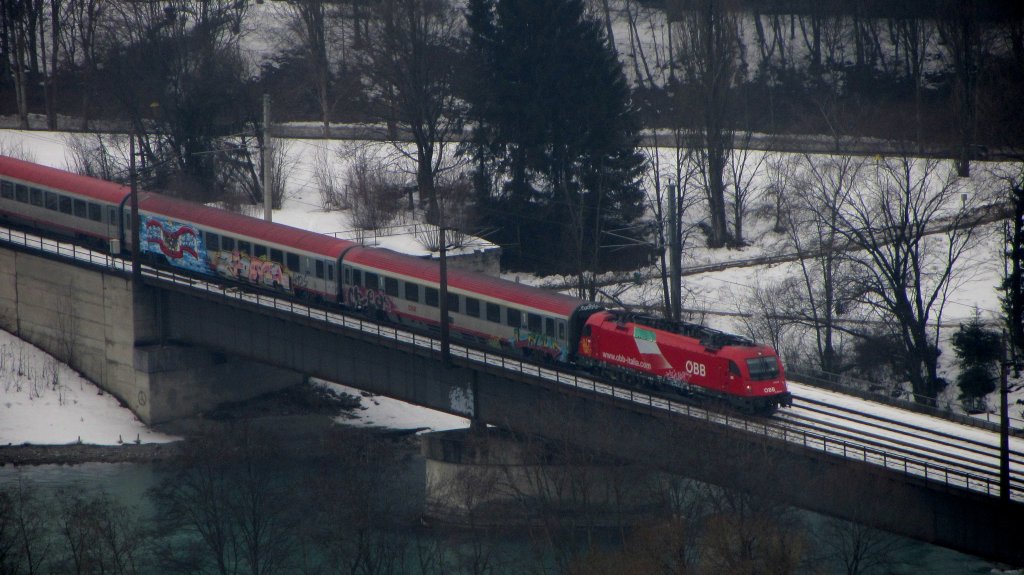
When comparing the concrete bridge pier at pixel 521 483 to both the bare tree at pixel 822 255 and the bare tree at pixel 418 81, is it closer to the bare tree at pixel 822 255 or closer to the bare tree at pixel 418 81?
the bare tree at pixel 822 255

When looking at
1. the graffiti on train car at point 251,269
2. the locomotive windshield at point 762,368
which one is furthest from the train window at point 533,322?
the graffiti on train car at point 251,269

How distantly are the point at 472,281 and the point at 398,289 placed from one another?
3.36m

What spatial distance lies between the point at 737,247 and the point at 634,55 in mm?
30769

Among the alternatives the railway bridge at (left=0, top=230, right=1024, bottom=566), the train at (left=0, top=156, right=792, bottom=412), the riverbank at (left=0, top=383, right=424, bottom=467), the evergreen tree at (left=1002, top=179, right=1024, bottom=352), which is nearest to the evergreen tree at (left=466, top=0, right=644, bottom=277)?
the riverbank at (left=0, top=383, right=424, bottom=467)

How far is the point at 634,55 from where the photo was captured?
9494 centimetres

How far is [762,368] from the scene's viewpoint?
39.0 metres

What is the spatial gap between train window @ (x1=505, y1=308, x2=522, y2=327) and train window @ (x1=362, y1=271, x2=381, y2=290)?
607cm

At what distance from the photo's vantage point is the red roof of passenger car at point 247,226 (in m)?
50.5

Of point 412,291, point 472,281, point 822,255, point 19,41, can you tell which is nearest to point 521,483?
point 472,281

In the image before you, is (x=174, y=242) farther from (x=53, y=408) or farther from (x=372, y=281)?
(x=372, y=281)

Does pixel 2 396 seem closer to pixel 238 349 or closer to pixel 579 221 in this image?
pixel 238 349

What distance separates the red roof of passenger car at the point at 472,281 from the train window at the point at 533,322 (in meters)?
0.30

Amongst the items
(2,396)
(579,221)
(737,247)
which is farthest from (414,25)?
(2,396)

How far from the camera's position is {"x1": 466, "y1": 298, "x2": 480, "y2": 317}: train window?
149ft
